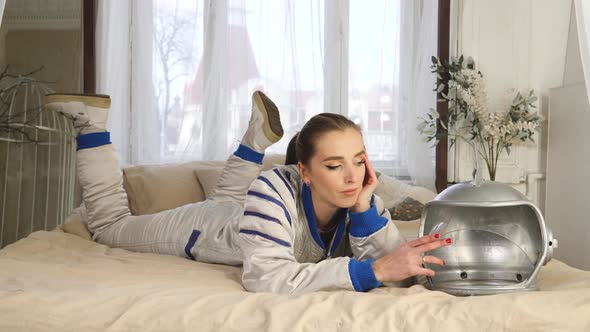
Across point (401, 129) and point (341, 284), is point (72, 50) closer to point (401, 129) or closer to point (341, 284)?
point (401, 129)

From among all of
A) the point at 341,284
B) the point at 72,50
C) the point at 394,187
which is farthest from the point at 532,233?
the point at 72,50

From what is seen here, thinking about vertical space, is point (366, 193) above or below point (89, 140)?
below

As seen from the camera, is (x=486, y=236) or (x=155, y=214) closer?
(x=486, y=236)

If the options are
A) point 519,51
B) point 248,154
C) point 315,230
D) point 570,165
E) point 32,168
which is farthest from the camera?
point 519,51

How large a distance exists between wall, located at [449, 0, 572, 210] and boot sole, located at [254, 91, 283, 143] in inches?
69.5

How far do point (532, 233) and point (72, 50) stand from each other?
118 inches

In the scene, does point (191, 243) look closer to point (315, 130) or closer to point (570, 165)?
point (315, 130)

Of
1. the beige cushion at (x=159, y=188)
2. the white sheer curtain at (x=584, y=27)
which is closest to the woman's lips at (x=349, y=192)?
the white sheer curtain at (x=584, y=27)

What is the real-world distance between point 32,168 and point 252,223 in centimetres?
243

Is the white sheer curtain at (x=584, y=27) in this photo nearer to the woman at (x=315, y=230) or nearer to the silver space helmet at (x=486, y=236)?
the silver space helmet at (x=486, y=236)

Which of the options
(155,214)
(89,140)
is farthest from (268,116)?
(89,140)

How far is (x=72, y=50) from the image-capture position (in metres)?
3.91

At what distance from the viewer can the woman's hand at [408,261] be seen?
160cm

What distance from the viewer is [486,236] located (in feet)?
5.92
